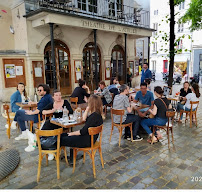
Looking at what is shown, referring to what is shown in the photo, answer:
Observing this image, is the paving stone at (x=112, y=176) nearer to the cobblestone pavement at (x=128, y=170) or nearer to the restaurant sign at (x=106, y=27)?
the cobblestone pavement at (x=128, y=170)

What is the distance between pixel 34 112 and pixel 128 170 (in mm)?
2597

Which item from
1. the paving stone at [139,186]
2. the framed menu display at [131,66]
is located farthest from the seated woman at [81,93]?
the framed menu display at [131,66]

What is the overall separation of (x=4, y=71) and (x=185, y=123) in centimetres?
781

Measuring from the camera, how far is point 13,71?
896cm

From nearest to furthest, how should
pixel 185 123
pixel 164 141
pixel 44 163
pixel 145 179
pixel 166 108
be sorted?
pixel 145 179
pixel 44 163
pixel 166 108
pixel 164 141
pixel 185 123

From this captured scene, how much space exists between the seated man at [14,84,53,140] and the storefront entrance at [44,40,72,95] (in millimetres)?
5222

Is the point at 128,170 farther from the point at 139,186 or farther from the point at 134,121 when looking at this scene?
the point at 134,121

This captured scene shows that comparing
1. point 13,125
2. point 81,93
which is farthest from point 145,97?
point 13,125

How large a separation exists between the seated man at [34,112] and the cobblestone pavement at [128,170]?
475mm

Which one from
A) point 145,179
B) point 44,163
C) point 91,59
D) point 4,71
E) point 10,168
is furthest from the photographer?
point 91,59

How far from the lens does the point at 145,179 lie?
313 centimetres

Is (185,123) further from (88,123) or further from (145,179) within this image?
(88,123)

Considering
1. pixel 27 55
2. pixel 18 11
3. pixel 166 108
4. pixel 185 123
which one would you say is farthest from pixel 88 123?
pixel 18 11

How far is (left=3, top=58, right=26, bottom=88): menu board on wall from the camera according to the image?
8805mm
